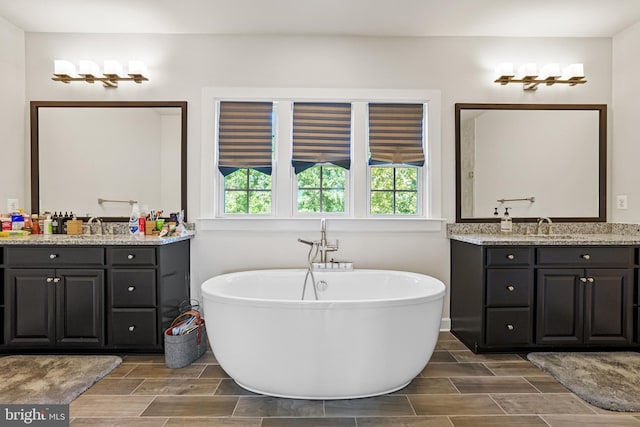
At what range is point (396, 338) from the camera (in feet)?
6.90

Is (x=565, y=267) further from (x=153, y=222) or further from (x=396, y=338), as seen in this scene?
(x=153, y=222)

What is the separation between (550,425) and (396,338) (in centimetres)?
81

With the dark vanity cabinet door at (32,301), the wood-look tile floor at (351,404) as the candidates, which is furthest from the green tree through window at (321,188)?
the dark vanity cabinet door at (32,301)

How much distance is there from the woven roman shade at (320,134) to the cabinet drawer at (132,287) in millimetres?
1418

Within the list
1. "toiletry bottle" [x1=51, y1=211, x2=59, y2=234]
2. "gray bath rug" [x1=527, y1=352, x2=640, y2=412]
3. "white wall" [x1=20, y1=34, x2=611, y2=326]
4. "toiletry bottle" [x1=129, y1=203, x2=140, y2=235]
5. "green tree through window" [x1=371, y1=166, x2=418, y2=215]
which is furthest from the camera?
"green tree through window" [x1=371, y1=166, x2=418, y2=215]

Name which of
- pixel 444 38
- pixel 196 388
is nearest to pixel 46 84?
pixel 196 388

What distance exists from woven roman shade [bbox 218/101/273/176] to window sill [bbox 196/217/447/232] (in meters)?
0.46

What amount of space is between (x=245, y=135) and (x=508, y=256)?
221 centimetres

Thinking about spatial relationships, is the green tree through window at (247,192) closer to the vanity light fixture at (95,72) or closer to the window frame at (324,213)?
the window frame at (324,213)

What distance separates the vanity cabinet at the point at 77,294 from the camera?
8.85 ft

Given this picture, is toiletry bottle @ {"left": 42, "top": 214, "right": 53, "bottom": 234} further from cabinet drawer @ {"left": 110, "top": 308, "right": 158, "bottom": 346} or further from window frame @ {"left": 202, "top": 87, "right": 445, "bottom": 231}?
window frame @ {"left": 202, "top": 87, "right": 445, "bottom": 231}

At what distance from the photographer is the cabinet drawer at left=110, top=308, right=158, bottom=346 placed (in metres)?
2.71

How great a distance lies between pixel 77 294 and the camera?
106 inches

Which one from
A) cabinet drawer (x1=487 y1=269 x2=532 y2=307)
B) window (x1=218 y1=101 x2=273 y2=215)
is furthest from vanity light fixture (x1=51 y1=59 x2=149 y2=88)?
cabinet drawer (x1=487 y1=269 x2=532 y2=307)
